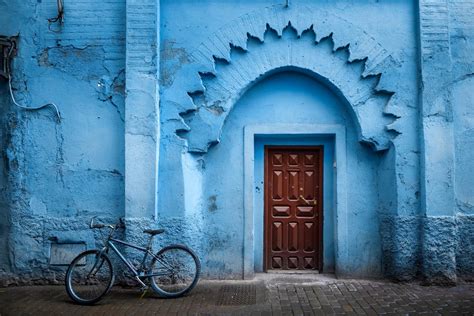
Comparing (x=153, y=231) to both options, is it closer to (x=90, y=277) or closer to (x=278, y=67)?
(x=90, y=277)

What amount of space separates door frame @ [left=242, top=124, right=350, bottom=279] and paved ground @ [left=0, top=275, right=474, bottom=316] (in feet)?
1.34

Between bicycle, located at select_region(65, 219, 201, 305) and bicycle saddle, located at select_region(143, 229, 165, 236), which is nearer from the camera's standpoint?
bicycle, located at select_region(65, 219, 201, 305)

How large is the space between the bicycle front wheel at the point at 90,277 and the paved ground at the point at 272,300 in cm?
14

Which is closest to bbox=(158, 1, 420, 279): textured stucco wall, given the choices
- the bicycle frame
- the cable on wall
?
the bicycle frame

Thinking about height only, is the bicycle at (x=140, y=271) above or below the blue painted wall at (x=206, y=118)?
below

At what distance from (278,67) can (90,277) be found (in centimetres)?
396

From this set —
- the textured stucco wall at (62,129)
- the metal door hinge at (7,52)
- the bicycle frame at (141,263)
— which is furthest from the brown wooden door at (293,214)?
the metal door hinge at (7,52)

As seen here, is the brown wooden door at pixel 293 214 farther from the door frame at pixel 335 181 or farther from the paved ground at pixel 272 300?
the paved ground at pixel 272 300

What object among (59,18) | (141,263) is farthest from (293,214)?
(59,18)

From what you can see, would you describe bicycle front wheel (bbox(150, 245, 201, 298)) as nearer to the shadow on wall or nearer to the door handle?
the door handle

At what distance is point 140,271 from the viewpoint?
252 inches

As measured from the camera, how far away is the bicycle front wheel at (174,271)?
6.34m

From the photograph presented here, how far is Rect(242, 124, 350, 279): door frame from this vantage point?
7180 millimetres

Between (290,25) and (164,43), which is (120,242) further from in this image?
(290,25)
